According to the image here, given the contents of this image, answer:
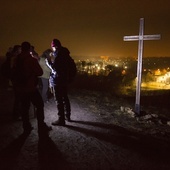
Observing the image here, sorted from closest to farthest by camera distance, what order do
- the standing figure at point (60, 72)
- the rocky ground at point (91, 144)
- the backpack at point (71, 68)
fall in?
1. the rocky ground at point (91, 144)
2. the standing figure at point (60, 72)
3. the backpack at point (71, 68)

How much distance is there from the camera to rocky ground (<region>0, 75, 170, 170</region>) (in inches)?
173

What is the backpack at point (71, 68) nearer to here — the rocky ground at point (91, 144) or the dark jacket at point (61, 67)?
the dark jacket at point (61, 67)

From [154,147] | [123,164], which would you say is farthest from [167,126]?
[123,164]

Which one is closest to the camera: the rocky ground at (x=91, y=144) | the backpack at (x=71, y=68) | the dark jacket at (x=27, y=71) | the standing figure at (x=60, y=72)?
the rocky ground at (x=91, y=144)

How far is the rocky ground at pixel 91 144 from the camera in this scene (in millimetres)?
4402

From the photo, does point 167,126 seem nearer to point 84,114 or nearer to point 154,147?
point 154,147

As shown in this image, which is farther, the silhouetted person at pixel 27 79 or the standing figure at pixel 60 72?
the standing figure at pixel 60 72

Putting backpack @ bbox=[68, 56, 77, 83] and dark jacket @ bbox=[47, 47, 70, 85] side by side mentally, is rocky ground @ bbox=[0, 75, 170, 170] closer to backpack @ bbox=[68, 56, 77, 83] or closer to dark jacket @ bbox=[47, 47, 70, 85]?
dark jacket @ bbox=[47, 47, 70, 85]

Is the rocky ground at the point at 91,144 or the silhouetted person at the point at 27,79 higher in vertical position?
the silhouetted person at the point at 27,79

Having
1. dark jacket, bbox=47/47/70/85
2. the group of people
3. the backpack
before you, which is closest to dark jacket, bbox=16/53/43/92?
the group of people

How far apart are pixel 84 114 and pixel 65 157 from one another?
11.7 feet

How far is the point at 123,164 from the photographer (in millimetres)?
4426

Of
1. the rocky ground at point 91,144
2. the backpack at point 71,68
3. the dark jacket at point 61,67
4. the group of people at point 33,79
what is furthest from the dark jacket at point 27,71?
the rocky ground at point 91,144

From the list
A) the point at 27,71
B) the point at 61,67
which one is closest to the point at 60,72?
the point at 61,67
